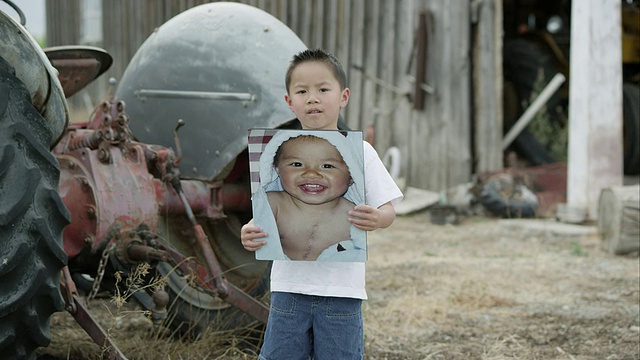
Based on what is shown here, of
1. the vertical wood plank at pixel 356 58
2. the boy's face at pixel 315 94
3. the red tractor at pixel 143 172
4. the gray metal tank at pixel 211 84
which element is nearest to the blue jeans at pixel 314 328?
the boy's face at pixel 315 94

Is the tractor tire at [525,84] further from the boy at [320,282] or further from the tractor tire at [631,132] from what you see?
the boy at [320,282]

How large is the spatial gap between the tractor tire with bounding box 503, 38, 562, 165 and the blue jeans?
24.0ft

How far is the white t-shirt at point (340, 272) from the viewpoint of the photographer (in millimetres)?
2139

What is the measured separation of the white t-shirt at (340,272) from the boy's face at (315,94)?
0.17 meters

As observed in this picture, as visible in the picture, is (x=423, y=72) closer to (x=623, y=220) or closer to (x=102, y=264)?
(x=623, y=220)

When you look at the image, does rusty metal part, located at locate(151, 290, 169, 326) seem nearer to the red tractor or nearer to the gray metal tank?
the red tractor

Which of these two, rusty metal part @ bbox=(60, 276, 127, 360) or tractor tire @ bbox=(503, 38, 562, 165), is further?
tractor tire @ bbox=(503, 38, 562, 165)

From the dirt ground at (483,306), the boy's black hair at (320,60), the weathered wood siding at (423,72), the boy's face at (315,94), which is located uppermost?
the weathered wood siding at (423,72)

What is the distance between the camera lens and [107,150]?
2.67 meters

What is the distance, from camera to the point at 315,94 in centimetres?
213

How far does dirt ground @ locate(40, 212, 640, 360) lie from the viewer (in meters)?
3.27

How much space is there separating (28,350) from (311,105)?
98 cm

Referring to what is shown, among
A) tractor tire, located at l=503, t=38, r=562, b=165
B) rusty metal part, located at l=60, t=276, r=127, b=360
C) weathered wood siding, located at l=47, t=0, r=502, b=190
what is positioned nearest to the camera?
rusty metal part, located at l=60, t=276, r=127, b=360

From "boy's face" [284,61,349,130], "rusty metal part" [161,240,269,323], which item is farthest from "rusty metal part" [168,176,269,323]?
"boy's face" [284,61,349,130]
